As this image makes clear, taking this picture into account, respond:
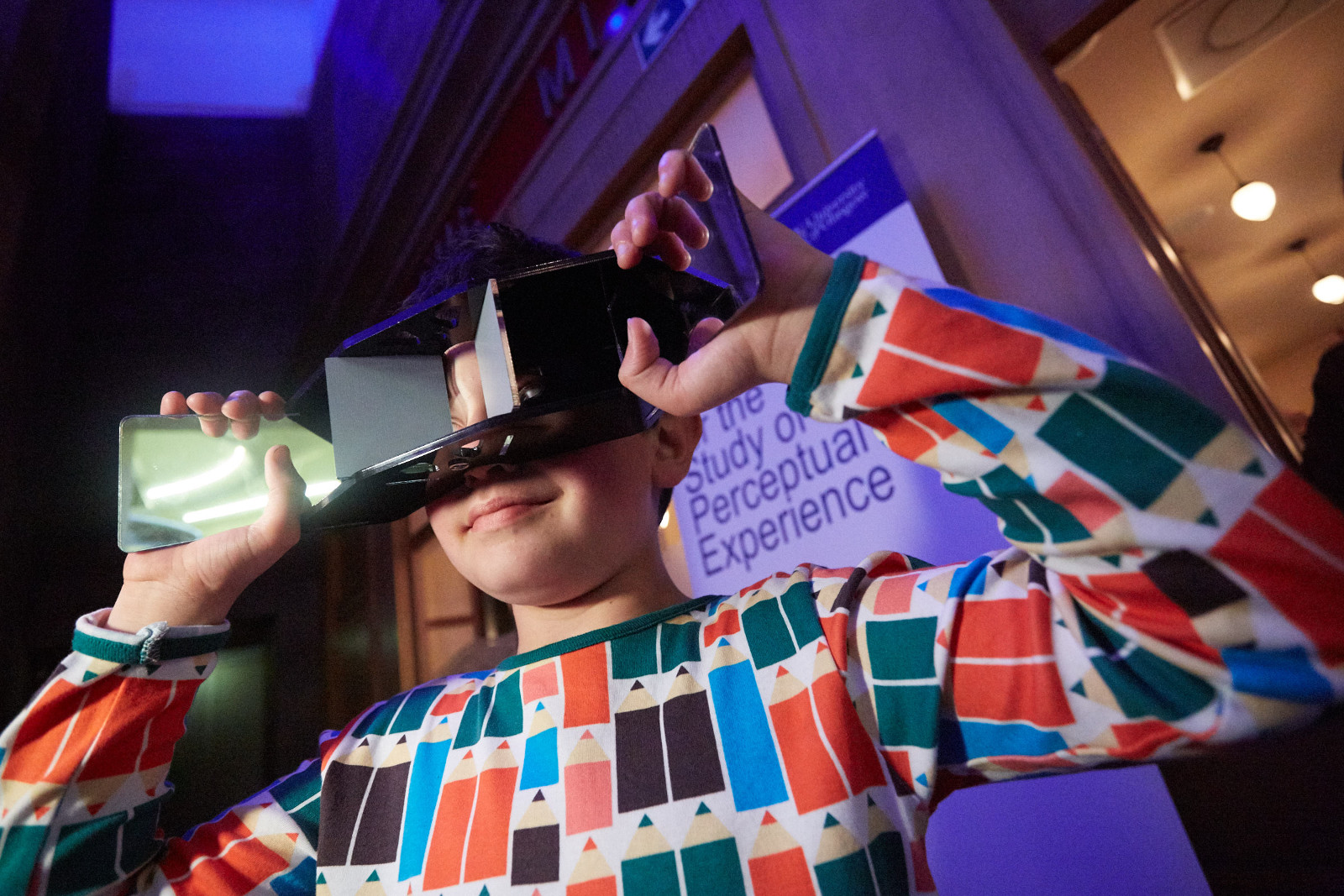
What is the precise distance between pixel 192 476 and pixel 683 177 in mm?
566

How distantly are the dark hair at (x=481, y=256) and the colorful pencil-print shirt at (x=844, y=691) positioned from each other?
40cm

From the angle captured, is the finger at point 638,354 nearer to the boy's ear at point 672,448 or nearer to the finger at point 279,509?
the boy's ear at point 672,448

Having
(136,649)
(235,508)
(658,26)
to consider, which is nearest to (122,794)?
(136,649)

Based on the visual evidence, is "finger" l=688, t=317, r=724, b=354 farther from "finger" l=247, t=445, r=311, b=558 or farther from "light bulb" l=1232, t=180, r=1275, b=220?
"light bulb" l=1232, t=180, r=1275, b=220

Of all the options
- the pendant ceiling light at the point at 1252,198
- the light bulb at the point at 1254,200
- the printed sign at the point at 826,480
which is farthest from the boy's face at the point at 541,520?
the light bulb at the point at 1254,200

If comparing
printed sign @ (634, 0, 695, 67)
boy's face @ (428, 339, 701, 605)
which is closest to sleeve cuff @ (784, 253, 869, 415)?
boy's face @ (428, 339, 701, 605)

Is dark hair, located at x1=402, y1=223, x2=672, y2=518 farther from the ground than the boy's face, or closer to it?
farther from the ground

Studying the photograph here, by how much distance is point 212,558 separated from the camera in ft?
2.06

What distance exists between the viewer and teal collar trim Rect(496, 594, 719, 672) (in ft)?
1.97

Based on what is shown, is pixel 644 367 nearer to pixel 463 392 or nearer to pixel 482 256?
pixel 463 392

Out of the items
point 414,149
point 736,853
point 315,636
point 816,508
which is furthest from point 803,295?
point 315,636

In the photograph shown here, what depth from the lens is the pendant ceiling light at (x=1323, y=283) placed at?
10.5ft

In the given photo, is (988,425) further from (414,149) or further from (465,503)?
(414,149)

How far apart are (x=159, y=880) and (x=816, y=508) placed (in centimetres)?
84
